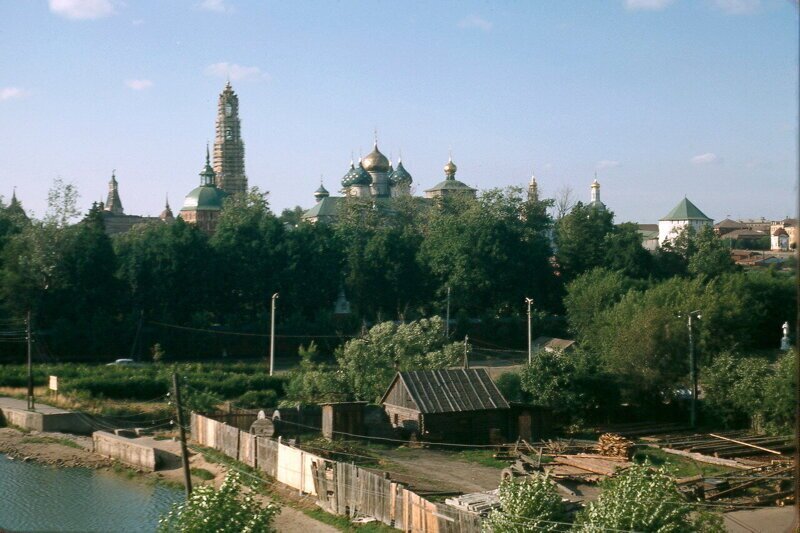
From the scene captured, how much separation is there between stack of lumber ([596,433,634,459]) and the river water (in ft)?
31.5

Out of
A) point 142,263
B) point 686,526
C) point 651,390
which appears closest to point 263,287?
point 142,263

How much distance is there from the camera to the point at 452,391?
84.8 feet

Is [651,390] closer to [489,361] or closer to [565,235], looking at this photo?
[489,361]

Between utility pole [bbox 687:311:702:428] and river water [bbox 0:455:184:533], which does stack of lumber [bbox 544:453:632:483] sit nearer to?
utility pole [bbox 687:311:702:428]

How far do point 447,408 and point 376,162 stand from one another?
60939 millimetres

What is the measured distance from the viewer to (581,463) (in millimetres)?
21094

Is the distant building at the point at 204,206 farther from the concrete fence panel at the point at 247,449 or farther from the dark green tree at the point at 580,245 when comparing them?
the concrete fence panel at the point at 247,449

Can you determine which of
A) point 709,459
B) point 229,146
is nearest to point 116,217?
point 229,146

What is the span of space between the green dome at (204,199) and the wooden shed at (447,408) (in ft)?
172

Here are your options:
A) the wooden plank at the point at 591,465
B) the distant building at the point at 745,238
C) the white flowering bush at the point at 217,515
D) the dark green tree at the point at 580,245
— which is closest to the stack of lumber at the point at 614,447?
the wooden plank at the point at 591,465

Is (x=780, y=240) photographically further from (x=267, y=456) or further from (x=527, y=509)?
(x=527, y=509)

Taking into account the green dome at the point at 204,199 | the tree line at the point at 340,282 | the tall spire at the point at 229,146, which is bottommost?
the tree line at the point at 340,282

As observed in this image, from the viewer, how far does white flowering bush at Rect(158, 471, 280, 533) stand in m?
12.4

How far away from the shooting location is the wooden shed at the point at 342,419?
2478 cm
